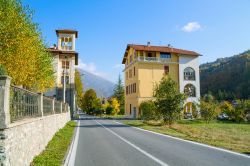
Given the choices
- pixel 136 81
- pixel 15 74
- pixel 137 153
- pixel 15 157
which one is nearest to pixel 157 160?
pixel 137 153

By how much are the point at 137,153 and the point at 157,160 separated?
188 cm

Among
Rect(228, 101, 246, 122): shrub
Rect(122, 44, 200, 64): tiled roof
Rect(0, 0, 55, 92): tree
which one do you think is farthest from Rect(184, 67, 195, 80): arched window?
Rect(0, 0, 55, 92): tree

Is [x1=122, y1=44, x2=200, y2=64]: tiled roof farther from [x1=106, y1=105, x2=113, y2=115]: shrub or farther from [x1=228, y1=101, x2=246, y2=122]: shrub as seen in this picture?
[x1=106, y1=105, x2=113, y2=115]: shrub

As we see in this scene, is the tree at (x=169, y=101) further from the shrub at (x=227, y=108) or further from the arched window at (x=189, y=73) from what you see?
the arched window at (x=189, y=73)

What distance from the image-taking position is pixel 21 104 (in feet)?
30.1

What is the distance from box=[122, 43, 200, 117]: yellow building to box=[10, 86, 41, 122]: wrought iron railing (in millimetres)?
42580

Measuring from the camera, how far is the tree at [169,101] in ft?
105

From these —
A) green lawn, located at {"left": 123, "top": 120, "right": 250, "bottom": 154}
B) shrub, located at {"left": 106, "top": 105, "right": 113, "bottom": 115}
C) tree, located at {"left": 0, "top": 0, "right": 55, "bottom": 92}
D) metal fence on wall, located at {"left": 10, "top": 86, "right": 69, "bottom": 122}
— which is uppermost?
tree, located at {"left": 0, "top": 0, "right": 55, "bottom": 92}

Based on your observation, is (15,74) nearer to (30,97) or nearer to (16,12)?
(16,12)

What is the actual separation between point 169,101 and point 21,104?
24334mm

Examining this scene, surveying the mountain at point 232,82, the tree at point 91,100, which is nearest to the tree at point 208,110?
the tree at point 91,100

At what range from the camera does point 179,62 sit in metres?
57.1

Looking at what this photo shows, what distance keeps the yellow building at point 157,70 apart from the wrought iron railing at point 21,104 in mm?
42580

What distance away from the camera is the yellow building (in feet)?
177
